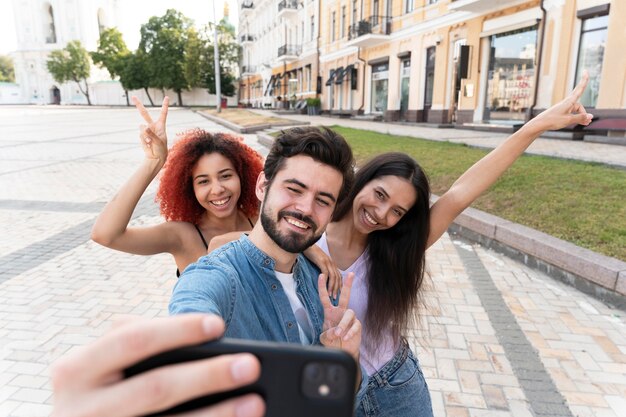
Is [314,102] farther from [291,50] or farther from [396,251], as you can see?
[396,251]

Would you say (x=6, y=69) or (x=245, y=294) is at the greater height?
(x=6, y=69)

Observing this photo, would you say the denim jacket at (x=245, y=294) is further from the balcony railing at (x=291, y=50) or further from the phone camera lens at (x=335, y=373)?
the balcony railing at (x=291, y=50)

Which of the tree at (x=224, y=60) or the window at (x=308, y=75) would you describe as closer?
the window at (x=308, y=75)

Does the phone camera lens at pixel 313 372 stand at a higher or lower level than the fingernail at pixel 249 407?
A: higher

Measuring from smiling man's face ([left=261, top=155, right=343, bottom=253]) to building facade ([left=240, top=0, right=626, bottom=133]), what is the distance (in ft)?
42.5

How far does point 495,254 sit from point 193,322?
5.29 m

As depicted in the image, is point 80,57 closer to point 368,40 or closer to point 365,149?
point 368,40

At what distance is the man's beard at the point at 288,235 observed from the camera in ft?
4.61

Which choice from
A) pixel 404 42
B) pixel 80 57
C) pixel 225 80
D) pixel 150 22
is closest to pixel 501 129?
pixel 404 42

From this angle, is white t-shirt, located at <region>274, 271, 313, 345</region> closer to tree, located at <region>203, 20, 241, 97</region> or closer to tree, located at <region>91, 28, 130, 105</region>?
tree, located at <region>203, 20, 241, 97</region>

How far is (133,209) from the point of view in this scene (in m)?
2.07

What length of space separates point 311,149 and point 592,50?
14.4 metres

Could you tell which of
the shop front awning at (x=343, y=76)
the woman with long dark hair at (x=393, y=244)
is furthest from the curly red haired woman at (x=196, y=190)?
the shop front awning at (x=343, y=76)

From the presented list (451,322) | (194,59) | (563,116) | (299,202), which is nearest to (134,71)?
(194,59)
